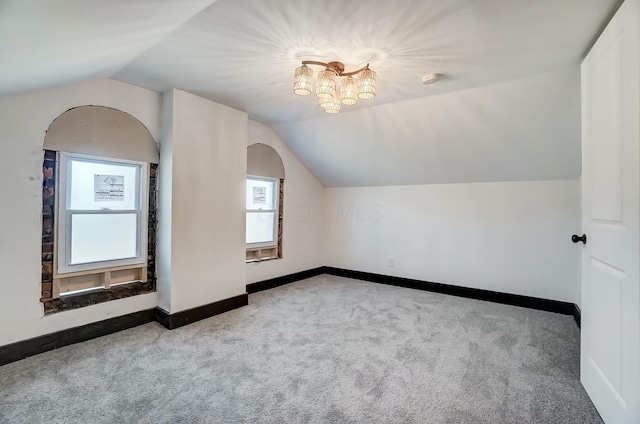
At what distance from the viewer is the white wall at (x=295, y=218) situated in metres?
4.25

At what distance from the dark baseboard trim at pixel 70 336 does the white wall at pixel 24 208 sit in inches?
2.0

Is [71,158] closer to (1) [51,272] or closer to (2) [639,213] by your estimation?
(1) [51,272]

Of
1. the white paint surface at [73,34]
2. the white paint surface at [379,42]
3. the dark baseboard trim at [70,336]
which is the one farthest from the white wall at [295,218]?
the white paint surface at [73,34]

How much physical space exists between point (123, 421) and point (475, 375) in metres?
2.20

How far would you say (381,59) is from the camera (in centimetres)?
227

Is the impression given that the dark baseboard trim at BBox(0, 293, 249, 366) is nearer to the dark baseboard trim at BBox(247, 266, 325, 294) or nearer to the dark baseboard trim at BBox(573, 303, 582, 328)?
the dark baseboard trim at BBox(247, 266, 325, 294)

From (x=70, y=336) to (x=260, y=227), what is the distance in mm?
2336

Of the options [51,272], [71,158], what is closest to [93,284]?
[51,272]

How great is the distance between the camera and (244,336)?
273 centimetres

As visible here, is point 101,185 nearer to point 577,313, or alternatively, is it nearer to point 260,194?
point 260,194

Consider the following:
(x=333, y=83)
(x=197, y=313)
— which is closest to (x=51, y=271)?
(x=197, y=313)

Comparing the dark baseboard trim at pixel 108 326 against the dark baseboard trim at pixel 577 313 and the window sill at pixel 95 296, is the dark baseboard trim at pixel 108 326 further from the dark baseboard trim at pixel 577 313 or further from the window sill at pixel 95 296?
the dark baseboard trim at pixel 577 313

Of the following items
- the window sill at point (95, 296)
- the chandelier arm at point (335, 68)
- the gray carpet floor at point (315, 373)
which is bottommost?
the gray carpet floor at point (315, 373)

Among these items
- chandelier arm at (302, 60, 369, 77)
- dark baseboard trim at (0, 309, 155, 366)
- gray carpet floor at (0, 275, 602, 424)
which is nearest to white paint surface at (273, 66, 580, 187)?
chandelier arm at (302, 60, 369, 77)
